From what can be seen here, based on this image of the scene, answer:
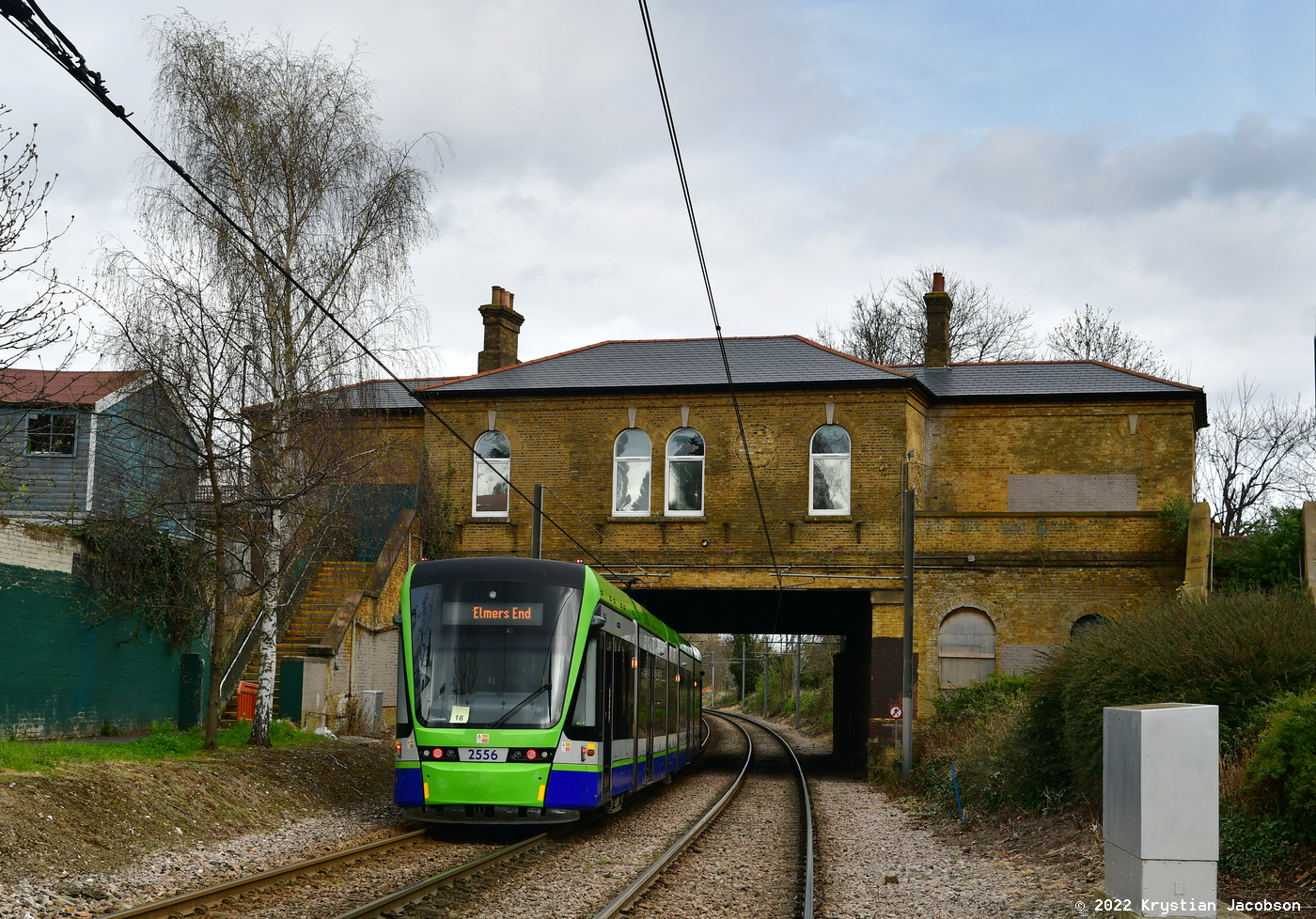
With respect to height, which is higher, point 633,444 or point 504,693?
point 633,444

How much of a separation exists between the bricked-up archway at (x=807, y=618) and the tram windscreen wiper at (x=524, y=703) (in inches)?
517

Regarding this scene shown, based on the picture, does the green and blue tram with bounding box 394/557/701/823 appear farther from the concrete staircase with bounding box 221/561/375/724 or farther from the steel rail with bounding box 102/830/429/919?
the concrete staircase with bounding box 221/561/375/724

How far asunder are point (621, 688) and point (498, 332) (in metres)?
18.1

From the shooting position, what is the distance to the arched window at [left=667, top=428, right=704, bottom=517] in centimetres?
2692

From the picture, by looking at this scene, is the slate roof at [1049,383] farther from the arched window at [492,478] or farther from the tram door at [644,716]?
the tram door at [644,716]

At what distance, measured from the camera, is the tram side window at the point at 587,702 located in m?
13.4

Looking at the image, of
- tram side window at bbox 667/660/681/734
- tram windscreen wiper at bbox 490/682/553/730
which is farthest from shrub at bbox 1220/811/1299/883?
tram side window at bbox 667/660/681/734

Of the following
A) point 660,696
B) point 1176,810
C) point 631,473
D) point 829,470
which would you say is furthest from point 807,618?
point 1176,810

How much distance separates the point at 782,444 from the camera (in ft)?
86.4

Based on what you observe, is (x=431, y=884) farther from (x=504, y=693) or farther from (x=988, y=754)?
Result: (x=988, y=754)

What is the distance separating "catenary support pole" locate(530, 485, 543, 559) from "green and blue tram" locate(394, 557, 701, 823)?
32.1 feet

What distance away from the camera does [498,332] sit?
1260 inches

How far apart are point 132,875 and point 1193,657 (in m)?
9.91

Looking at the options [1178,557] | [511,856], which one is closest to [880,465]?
[1178,557]
